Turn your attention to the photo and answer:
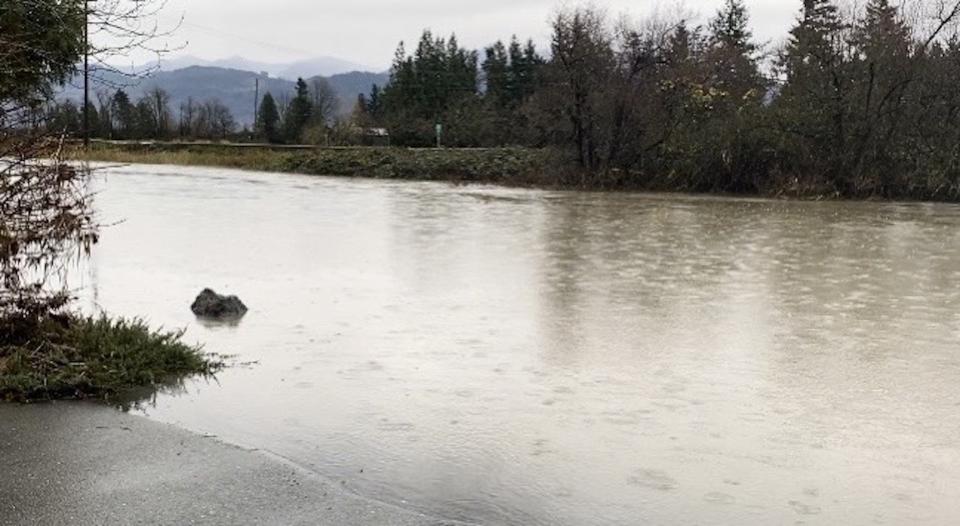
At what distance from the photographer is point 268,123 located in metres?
69.4

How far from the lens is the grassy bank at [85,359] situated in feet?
19.9

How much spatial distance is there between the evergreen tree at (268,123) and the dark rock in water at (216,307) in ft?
182

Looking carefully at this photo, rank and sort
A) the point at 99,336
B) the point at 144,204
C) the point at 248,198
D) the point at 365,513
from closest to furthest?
the point at 365,513, the point at 99,336, the point at 144,204, the point at 248,198

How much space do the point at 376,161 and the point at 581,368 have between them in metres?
37.0

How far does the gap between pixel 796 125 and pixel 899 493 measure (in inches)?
1167

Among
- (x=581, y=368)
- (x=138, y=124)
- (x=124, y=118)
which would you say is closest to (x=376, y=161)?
(x=138, y=124)

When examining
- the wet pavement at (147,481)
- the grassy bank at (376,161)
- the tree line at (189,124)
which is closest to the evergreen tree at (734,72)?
the grassy bank at (376,161)

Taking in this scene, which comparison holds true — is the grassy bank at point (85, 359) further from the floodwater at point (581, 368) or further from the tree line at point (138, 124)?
the tree line at point (138, 124)

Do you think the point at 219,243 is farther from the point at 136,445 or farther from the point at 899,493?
the point at 899,493

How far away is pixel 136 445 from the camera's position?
525 cm

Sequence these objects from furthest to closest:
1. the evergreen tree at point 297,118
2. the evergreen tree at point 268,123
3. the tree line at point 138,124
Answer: the evergreen tree at point 268,123 < the evergreen tree at point 297,118 < the tree line at point 138,124

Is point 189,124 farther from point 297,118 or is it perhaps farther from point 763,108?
point 763,108

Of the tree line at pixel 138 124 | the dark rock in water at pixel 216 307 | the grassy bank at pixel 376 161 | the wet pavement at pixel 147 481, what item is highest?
the tree line at pixel 138 124

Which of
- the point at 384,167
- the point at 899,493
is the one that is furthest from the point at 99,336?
the point at 384,167
